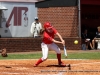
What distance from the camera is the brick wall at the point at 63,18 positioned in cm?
2380

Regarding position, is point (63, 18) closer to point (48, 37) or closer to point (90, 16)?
point (90, 16)

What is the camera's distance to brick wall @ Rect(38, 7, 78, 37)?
23.8 m

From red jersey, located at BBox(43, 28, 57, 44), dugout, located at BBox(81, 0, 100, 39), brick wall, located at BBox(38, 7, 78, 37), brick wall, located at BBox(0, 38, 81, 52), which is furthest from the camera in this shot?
dugout, located at BBox(81, 0, 100, 39)

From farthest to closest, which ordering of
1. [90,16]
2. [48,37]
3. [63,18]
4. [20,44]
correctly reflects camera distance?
[90,16] < [63,18] < [20,44] < [48,37]

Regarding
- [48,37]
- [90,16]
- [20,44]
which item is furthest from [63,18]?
[48,37]

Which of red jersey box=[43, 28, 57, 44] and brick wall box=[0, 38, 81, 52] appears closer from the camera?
red jersey box=[43, 28, 57, 44]

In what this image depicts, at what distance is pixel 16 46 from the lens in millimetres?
22734

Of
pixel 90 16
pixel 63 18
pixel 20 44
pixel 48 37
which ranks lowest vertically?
pixel 20 44

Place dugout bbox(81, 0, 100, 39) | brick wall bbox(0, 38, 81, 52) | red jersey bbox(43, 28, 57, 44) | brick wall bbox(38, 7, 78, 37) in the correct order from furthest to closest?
1. dugout bbox(81, 0, 100, 39)
2. brick wall bbox(38, 7, 78, 37)
3. brick wall bbox(0, 38, 81, 52)
4. red jersey bbox(43, 28, 57, 44)

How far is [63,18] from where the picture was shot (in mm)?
23922

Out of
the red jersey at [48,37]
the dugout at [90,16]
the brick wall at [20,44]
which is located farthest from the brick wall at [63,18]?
the red jersey at [48,37]

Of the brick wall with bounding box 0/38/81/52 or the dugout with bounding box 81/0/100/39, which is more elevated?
the dugout with bounding box 81/0/100/39

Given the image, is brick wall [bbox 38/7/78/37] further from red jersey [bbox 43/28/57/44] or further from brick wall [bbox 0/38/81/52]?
red jersey [bbox 43/28/57/44]

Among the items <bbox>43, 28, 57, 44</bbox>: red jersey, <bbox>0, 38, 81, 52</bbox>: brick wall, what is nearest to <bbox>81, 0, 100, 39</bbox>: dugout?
<bbox>0, 38, 81, 52</bbox>: brick wall
